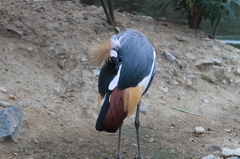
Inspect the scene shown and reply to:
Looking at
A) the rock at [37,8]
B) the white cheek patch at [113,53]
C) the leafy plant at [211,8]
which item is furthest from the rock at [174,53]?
the white cheek patch at [113,53]

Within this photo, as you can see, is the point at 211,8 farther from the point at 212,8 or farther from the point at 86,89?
the point at 86,89

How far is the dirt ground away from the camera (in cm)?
326

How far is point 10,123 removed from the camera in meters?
2.98

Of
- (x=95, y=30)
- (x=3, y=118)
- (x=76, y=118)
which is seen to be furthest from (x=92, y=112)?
(x=95, y=30)

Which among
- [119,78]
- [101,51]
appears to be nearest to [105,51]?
[101,51]

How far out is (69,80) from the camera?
4223 millimetres

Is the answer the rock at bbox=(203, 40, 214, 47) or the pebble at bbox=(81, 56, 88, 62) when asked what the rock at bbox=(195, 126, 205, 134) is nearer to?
the pebble at bbox=(81, 56, 88, 62)

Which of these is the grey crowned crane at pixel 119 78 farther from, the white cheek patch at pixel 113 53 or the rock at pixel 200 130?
the rock at pixel 200 130

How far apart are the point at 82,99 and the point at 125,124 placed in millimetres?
625

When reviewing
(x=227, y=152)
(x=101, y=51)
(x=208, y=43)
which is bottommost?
(x=208, y=43)

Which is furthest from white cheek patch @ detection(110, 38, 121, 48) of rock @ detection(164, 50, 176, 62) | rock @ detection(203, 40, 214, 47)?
rock @ detection(203, 40, 214, 47)

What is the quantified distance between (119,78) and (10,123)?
3.67ft

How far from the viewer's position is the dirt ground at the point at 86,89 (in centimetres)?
326

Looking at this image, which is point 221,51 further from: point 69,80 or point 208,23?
point 208,23
